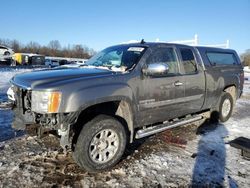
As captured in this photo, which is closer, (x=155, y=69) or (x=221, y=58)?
(x=155, y=69)

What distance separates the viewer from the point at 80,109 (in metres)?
3.71

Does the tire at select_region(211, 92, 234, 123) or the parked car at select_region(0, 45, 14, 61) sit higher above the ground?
the parked car at select_region(0, 45, 14, 61)

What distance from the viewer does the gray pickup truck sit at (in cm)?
370

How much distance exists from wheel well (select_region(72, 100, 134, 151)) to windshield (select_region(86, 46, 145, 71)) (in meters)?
0.61

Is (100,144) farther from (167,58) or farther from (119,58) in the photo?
(167,58)

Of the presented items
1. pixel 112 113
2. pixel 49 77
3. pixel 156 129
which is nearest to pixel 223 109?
pixel 156 129

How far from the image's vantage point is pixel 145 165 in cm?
438

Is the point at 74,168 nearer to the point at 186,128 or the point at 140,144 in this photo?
the point at 140,144

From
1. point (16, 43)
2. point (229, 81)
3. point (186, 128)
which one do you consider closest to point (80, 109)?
point (186, 128)

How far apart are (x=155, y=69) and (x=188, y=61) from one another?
57.2 inches

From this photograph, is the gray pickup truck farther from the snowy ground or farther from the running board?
the snowy ground

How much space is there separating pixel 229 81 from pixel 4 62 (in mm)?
31139

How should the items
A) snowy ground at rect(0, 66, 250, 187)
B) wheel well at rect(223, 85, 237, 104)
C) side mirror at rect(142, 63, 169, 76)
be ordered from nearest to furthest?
snowy ground at rect(0, 66, 250, 187), side mirror at rect(142, 63, 169, 76), wheel well at rect(223, 85, 237, 104)

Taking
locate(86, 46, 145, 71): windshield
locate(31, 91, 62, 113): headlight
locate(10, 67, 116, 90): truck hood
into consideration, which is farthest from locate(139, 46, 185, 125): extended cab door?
locate(31, 91, 62, 113): headlight
